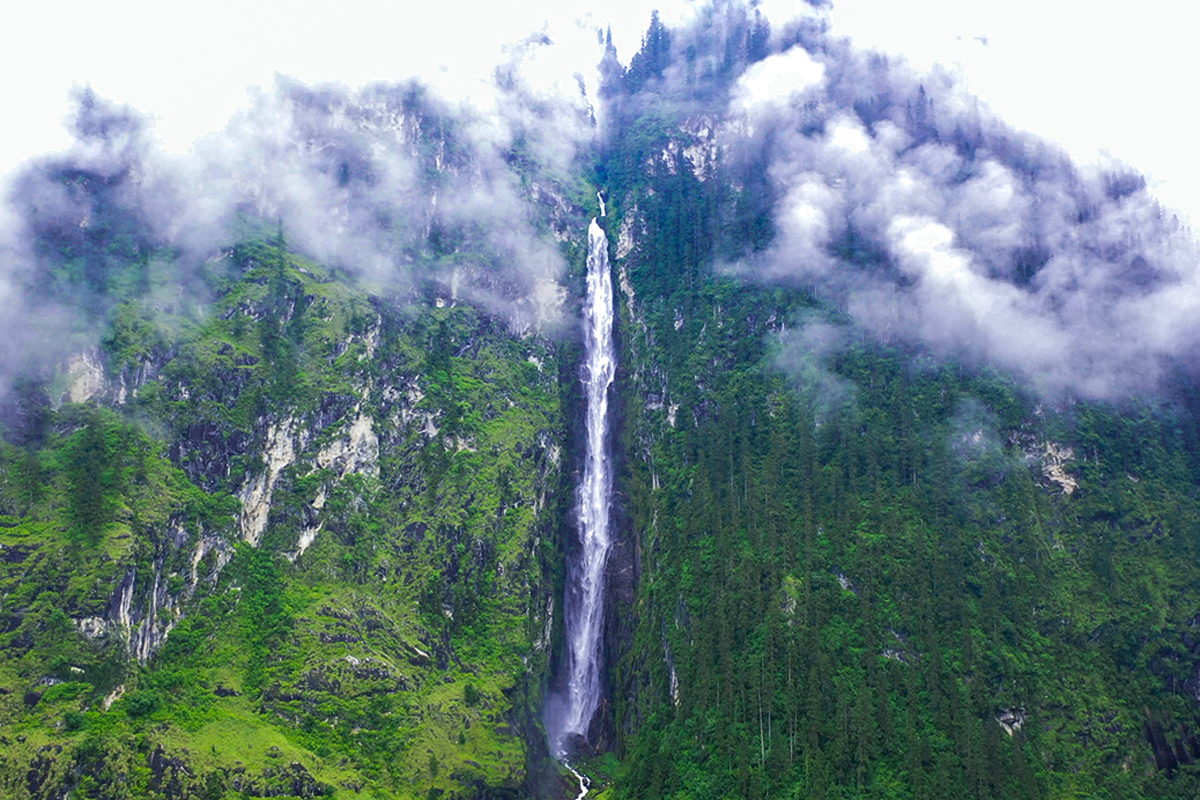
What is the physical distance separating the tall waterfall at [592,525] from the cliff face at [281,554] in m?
3.71

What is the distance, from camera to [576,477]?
4961 inches

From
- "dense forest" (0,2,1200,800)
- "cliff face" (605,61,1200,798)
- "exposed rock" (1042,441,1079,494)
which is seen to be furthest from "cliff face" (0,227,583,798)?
"exposed rock" (1042,441,1079,494)

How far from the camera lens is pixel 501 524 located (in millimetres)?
114188

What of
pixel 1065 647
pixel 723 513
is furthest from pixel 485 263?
pixel 1065 647

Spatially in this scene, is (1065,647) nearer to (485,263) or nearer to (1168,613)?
(1168,613)

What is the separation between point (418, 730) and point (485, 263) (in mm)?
66383

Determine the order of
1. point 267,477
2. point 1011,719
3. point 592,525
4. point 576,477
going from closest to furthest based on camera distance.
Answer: point 1011,719 < point 267,477 < point 592,525 < point 576,477

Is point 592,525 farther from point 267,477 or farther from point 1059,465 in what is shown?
point 1059,465

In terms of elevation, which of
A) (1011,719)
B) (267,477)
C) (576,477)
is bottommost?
(1011,719)

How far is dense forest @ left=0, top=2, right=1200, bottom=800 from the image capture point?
91000 mm

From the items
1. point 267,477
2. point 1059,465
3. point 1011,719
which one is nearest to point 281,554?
point 267,477

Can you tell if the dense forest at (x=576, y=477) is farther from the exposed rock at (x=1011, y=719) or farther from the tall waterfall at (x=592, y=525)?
the tall waterfall at (x=592, y=525)

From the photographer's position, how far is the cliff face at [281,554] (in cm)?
8612

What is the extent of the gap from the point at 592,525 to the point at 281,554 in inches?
1506
